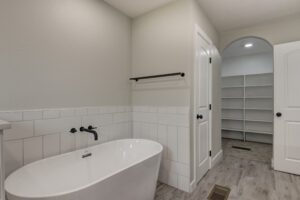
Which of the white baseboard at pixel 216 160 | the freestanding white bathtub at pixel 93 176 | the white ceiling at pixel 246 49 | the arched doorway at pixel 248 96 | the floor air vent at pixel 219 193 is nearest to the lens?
the freestanding white bathtub at pixel 93 176

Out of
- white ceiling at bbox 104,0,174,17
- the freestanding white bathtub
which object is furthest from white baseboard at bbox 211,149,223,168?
white ceiling at bbox 104,0,174,17

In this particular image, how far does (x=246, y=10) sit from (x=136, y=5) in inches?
64.6

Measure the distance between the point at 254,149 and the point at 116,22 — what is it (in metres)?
3.92

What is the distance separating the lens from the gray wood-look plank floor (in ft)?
6.07

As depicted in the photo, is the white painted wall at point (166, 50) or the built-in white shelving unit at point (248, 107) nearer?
the white painted wall at point (166, 50)

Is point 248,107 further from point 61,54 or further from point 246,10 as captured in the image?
point 61,54

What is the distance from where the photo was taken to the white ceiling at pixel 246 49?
11.7 ft

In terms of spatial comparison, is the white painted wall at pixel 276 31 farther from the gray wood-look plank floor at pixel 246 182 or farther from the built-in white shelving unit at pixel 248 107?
the gray wood-look plank floor at pixel 246 182

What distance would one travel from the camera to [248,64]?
14.5ft

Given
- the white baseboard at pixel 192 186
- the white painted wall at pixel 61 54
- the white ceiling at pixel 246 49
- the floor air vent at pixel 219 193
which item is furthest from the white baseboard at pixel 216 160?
the white ceiling at pixel 246 49

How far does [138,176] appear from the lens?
1.40m

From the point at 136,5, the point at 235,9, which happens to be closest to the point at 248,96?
the point at 235,9

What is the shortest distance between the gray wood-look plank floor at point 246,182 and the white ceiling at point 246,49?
2.43 m

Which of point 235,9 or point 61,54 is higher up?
point 235,9
